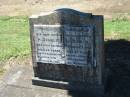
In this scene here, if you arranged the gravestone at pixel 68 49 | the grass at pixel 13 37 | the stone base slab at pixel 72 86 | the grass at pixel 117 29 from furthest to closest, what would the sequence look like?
the grass at pixel 117 29
the grass at pixel 13 37
the stone base slab at pixel 72 86
the gravestone at pixel 68 49

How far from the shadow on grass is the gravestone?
0.74 feet

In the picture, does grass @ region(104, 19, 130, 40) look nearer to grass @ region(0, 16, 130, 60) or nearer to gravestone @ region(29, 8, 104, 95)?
grass @ region(0, 16, 130, 60)

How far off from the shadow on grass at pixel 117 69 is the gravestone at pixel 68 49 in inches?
8.8

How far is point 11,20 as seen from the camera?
10.1 meters

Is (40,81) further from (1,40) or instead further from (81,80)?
(1,40)

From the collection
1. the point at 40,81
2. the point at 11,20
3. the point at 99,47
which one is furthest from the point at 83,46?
the point at 11,20

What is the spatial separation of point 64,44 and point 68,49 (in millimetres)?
104

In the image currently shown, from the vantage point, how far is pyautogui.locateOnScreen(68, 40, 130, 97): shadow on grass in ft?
18.6

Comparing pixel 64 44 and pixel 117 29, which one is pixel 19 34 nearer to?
pixel 117 29

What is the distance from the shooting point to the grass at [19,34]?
25.3 ft

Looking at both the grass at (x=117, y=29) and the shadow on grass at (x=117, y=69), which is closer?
the shadow on grass at (x=117, y=69)

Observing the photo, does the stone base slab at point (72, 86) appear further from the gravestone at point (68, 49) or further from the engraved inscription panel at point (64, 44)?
the engraved inscription panel at point (64, 44)

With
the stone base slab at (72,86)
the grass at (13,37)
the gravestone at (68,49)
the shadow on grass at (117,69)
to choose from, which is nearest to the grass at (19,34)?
the grass at (13,37)

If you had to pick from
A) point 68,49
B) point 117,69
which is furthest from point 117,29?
point 68,49
